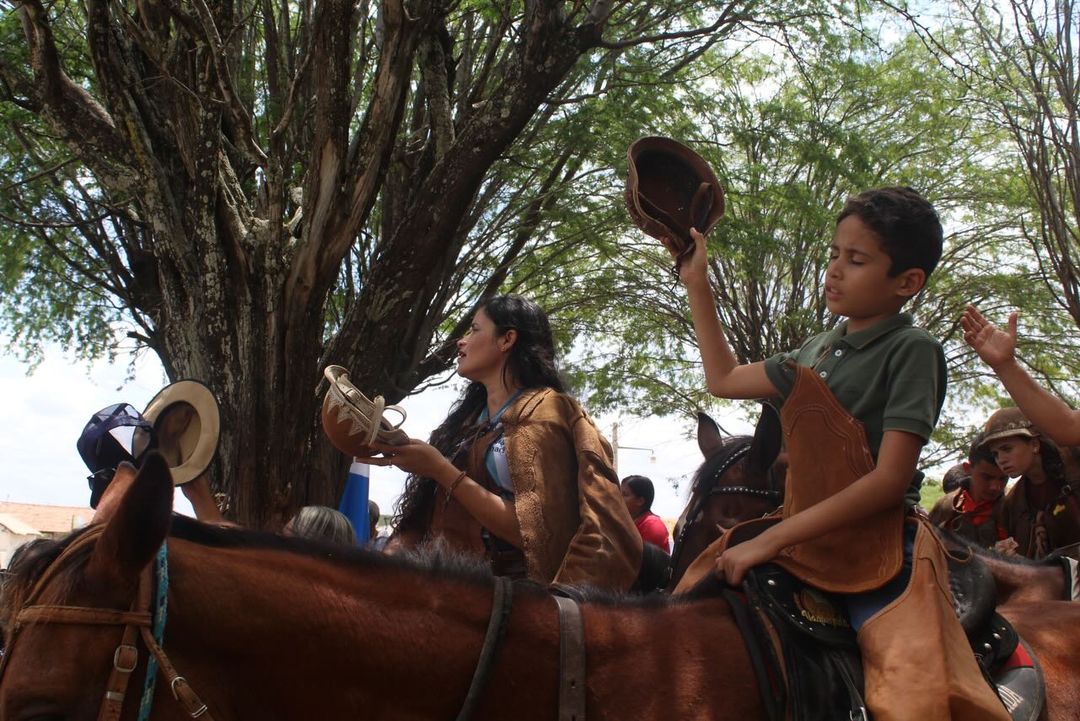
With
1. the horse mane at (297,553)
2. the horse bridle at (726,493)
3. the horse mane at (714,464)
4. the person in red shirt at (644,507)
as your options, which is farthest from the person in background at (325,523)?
the person in red shirt at (644,507)

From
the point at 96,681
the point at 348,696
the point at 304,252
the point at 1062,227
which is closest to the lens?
the point at 96,681

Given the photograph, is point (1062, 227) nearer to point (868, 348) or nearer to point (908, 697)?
point (868, 348)

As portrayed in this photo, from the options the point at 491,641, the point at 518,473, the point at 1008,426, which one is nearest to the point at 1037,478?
the point at 1008,426

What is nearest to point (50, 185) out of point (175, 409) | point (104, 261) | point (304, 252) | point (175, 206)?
point (104, 261)

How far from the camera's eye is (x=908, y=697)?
6.93 ft

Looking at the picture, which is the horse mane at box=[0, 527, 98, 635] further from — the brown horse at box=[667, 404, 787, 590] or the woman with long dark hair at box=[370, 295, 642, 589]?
the brown horse at box=[667, 404, 787, 590]

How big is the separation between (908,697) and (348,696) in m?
1.14

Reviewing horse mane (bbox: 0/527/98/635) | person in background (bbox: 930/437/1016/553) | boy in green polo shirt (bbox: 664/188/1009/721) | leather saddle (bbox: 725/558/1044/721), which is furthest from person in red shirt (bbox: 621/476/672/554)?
horse mane (bbox: 0/527/98/635)

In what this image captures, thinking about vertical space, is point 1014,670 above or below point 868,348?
below

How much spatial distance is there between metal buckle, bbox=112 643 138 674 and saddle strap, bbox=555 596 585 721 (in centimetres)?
81

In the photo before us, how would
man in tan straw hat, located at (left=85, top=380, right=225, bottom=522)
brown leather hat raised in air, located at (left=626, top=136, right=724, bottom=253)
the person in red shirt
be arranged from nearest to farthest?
brown leather hat raised in air, located at (left=626, top=136, right=724, bottom=253), man in tan straw hat, located at (left=85, top=380, right=225, bottom=522), the person in red shirt

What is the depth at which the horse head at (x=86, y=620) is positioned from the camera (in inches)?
63.7

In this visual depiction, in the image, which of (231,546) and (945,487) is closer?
(231,546)

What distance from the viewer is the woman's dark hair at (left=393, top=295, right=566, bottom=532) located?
366 cm
